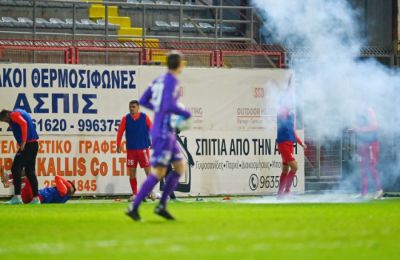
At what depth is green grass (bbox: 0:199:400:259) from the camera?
11.5 meters

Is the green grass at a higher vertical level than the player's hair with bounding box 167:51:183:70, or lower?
lower

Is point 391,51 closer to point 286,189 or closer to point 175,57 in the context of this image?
point 286,189

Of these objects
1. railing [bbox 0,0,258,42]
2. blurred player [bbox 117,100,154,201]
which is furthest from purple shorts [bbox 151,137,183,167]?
railing [bbox 0,0,258,42]

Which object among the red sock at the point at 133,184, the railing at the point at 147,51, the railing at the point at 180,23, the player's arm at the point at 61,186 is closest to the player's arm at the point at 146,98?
the player's arm at the point at 61,186

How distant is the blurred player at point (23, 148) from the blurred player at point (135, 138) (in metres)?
2.13

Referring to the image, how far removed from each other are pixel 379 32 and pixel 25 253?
26489mm

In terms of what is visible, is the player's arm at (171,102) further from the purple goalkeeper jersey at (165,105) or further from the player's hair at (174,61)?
the player's hair at (174,61)

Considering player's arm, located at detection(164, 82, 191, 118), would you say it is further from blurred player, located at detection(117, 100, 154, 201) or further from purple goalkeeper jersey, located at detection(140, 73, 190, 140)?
blurred player, located at detection(117, 100, 154, 201)

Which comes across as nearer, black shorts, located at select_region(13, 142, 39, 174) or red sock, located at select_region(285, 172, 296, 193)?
black shorts, located at select_region(13, 142, 39, 174)

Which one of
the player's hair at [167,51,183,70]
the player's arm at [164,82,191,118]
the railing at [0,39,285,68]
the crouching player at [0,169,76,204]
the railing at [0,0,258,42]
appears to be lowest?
the crouching player at [0,169,76,204]

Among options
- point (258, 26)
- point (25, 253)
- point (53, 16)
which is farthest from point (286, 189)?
point (25, 253)

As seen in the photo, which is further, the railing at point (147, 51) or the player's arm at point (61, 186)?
the railing at point (147, 51)

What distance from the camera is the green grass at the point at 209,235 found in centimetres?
1154

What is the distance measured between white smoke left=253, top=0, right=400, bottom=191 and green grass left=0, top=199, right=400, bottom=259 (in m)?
11.0
